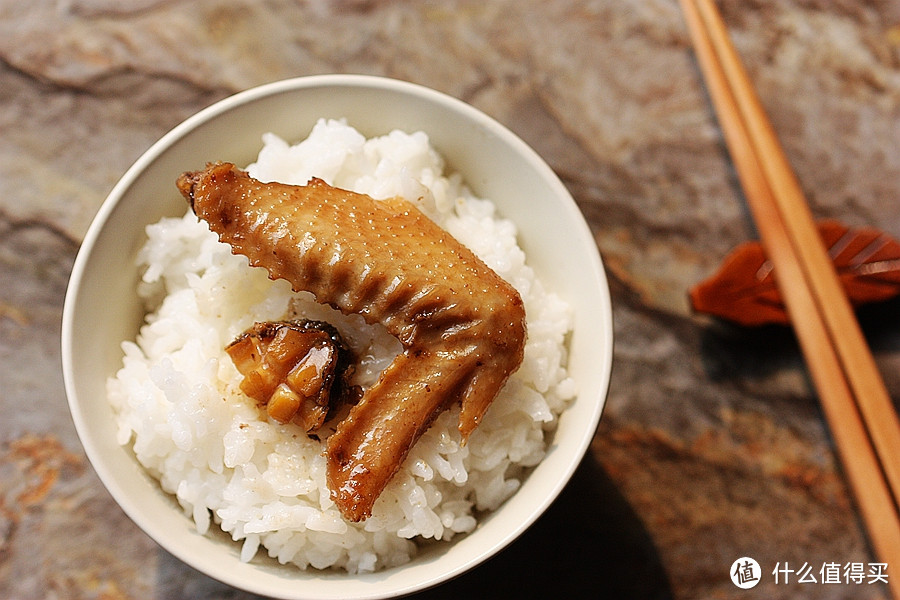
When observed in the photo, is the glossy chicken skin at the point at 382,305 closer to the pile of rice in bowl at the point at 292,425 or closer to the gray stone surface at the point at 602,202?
the pile of rice in bowl at the point at 292,425

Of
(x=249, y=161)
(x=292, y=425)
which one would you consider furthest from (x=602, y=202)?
(x=292, y=425)

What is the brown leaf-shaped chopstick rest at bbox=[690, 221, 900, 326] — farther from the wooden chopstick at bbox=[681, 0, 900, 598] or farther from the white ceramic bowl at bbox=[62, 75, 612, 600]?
the white ceramic bowl at bbox=[62, 75, 612, 600]

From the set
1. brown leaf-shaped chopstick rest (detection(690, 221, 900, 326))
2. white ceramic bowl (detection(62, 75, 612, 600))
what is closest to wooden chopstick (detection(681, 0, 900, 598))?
brown leaf-shaped chopstick rest (detection(690, 221, 900, 326))

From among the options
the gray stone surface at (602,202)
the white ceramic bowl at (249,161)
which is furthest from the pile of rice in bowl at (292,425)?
the gray stone surface at (602,202)

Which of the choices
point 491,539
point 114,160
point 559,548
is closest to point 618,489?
point 559,548

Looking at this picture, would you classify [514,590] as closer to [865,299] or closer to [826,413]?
[826,413]
